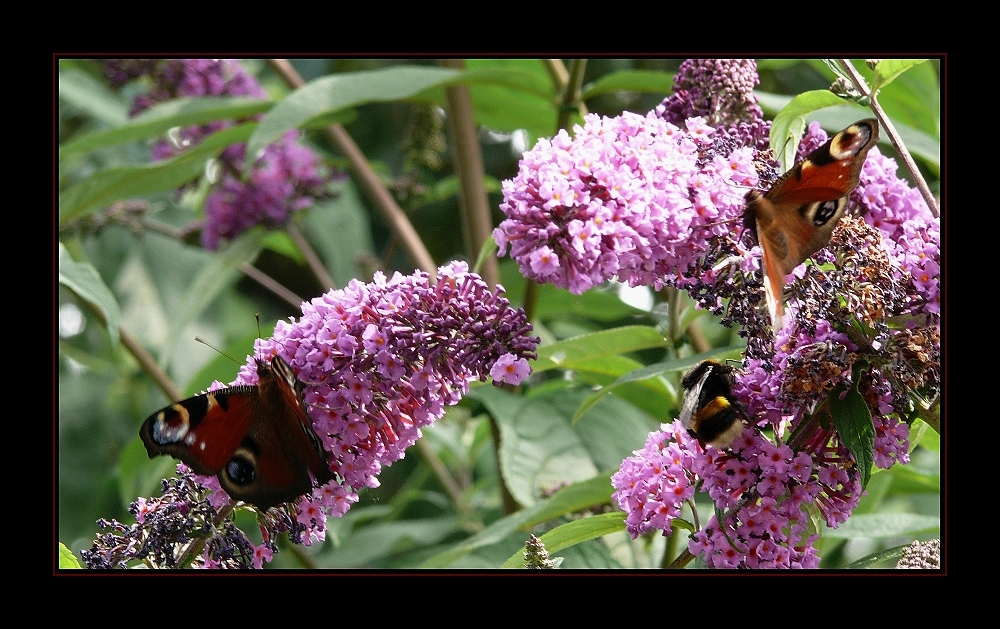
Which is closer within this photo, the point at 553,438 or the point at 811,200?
the point at 811,200

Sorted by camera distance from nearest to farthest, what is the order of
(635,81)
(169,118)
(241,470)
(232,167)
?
(241,470)
(635,81)
(169,118)
(232,167)

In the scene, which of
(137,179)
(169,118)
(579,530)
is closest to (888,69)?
(579,530)

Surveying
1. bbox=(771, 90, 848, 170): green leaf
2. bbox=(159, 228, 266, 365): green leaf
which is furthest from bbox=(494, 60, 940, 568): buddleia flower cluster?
bbox=(159, 228, 266, 365): green leaf

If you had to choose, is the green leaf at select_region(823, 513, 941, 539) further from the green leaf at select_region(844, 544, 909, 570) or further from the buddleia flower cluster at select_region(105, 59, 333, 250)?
the buddleia flower cluster at select_region(105, 59, 333, 250)

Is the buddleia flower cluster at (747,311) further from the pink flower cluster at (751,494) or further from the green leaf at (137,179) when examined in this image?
the green leaf at (137,179)

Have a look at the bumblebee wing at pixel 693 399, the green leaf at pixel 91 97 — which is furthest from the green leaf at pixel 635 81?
the green leaf at pixel 91 97

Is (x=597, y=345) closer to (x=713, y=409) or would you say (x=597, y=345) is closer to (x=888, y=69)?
(x=713, y=409)

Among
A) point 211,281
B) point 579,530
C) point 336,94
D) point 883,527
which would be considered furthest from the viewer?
point 211,281
